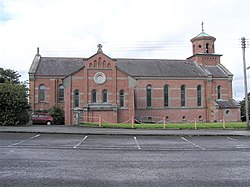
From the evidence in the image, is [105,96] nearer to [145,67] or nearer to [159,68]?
[145,67]

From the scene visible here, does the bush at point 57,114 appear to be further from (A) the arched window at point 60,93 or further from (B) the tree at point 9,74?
(B) the tree at point 9,74

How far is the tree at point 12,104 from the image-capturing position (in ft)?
114

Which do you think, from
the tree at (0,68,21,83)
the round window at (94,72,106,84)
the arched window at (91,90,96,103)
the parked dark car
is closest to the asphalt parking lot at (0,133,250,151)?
the parked dark car

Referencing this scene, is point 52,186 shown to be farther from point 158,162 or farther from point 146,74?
point 146,74

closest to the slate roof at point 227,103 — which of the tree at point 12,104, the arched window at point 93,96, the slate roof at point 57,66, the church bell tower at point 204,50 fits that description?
the church bell tower at point 204,50

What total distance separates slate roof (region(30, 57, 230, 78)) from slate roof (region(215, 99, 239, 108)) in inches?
179

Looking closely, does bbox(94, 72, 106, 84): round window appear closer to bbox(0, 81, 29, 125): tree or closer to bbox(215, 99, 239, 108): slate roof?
bbox(0, 81, 29, 125): tree

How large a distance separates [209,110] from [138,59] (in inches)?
602

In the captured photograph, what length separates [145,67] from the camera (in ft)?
191

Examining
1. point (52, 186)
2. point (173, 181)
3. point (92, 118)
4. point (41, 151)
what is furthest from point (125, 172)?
point (92, 118)

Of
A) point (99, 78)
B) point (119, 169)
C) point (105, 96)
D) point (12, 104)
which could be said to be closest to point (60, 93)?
point (99, 78)

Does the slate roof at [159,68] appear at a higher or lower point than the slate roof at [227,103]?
higher

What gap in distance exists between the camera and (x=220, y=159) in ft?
41.9

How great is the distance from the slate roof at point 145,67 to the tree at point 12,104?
711 inches
